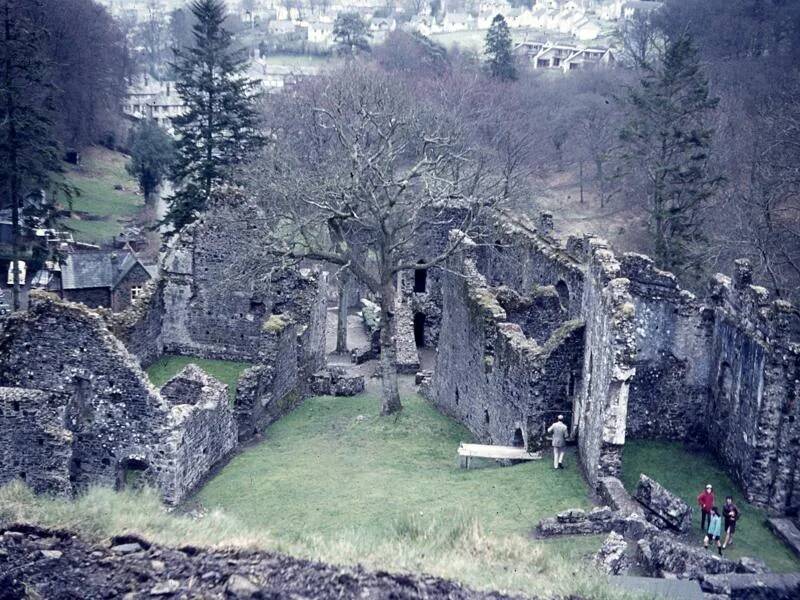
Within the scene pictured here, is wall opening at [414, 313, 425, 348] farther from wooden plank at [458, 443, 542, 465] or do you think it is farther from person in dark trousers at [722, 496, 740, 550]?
person in dark trousers at [722, 496, 740, 550]

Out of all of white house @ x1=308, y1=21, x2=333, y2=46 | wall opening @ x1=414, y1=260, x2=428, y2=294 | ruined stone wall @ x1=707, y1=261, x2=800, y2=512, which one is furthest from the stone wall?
white house @ x1=308, y1=21, x2=333, y2=46

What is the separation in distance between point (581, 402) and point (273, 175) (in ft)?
71.3

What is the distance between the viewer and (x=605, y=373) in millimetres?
18156

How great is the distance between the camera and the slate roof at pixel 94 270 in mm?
43062

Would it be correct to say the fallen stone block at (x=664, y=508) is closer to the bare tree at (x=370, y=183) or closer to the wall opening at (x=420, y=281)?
the bare tree at (x=370, y=183)

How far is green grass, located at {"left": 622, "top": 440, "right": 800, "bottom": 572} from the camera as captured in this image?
1755 cm

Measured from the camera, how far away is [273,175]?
3838 cm

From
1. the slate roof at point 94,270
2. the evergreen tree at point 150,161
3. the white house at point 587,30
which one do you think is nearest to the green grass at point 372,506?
the slate roof at point 94,270

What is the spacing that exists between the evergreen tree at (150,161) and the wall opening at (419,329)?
3551 centimetres

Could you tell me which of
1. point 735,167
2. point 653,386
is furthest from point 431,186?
point 735,167

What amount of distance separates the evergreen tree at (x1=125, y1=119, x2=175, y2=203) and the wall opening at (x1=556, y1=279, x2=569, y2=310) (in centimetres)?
4426

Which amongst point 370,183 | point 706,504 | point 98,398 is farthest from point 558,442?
point 370,183

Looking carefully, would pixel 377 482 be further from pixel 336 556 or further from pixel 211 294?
pixel 211 294

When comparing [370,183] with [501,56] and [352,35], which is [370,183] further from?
[352,35]
